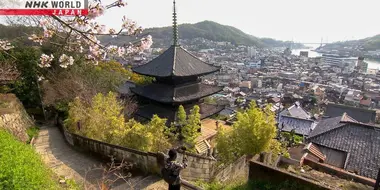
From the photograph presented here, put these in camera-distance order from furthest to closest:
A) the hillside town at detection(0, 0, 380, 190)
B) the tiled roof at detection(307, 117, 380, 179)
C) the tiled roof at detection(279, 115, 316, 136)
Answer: the tiled roof at detection(279, 115, 316, 136) < the tiled roof at detection(307, 117, 380, 179) < the hillside town at detection(0, 0, 380, 190)

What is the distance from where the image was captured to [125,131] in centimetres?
930

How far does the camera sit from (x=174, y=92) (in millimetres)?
12266

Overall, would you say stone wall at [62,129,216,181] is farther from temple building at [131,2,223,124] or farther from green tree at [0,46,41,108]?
green tree at [0,46,41,108]

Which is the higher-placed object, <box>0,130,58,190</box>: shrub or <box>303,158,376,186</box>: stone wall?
<box>0,130,58,190</box>: shrub

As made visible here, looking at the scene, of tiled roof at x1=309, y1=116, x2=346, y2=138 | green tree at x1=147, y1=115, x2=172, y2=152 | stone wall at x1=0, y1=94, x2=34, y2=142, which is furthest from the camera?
tiled roof at x1=309, y1=116, x2=346, y2=138

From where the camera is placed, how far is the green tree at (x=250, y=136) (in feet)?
30.0

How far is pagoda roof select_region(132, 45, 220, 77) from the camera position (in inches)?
482

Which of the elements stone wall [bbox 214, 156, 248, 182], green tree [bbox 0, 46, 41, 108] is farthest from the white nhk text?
green tree [bbox 0, 46, 41, 108]

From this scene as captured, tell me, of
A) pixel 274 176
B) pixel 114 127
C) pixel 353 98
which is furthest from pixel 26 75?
pixel 353 98

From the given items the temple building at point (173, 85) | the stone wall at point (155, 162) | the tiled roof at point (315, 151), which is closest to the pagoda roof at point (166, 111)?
the temple building at point (173, 85)

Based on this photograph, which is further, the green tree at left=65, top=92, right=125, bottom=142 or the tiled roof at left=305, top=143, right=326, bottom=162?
the tiled roof at left=305, top=143, right=326, bottom=162

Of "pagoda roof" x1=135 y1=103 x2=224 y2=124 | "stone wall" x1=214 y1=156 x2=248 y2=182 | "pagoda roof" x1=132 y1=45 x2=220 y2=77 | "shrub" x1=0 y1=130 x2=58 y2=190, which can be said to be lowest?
"stone wall" x1=214 y1=156 x2=248 y2=182

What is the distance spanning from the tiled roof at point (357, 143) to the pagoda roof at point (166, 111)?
19.5ft

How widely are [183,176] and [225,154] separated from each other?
2.51 meters
